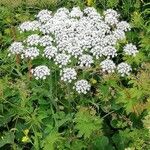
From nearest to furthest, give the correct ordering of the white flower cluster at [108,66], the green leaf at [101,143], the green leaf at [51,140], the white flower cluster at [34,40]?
the green leaf at [51,140]
the green leaf at [101,143]
the white flower cluster at [108,66]
the white flower cluster at [34,40]

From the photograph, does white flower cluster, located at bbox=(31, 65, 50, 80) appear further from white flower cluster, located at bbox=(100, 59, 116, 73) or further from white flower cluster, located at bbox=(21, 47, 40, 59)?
white flower cluster, located at bbox=(100, 59, 116, 73)

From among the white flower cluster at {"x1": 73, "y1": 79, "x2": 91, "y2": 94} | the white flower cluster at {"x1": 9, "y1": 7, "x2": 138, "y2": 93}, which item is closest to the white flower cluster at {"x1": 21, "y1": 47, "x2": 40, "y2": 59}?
the white flower cluster at {"x1": 9, "y1": 7, "x2": 138, "y2": 93}

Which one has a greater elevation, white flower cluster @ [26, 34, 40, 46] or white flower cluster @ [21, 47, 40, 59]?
white flower cluster @ [26, 34, 40, 46]

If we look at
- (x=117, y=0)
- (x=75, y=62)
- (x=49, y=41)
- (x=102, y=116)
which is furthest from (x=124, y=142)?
(x=117, y=0)

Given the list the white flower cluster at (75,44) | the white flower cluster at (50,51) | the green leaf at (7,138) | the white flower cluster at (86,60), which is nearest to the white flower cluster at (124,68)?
the white flower cluster at (75,44)

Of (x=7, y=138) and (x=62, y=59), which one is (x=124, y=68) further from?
(x=7, y=138)

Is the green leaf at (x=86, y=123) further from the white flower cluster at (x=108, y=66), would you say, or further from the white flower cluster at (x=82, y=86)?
the white flower cluster at (x=108, y=66)
